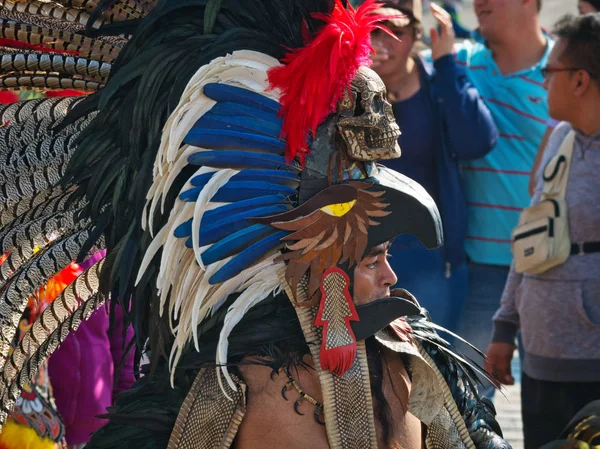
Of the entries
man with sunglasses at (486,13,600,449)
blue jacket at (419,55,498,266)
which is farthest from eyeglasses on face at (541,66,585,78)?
blue jacket at (419,55,498,266)

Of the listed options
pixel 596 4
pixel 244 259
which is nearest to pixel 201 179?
pixel 244 259

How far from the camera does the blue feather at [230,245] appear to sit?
2.65 m

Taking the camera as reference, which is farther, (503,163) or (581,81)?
(503,163)

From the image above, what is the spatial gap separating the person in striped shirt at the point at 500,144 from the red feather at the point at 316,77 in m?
2.27

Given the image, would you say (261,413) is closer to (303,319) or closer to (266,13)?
(303,319)

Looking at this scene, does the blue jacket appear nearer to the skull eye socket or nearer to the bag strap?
the bag strap

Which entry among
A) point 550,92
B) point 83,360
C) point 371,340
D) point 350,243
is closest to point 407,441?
point 371,340

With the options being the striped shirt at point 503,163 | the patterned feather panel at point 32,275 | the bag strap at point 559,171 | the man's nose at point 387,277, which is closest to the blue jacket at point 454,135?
the striped shirt at point 503,163

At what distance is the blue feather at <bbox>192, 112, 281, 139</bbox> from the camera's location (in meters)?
2.67

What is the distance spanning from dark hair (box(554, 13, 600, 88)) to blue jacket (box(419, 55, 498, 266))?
714 millimetres

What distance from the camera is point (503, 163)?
16.0 ft

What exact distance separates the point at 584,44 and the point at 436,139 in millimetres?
892

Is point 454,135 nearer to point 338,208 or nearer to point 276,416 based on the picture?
point 338,208

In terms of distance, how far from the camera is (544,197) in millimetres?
3979
